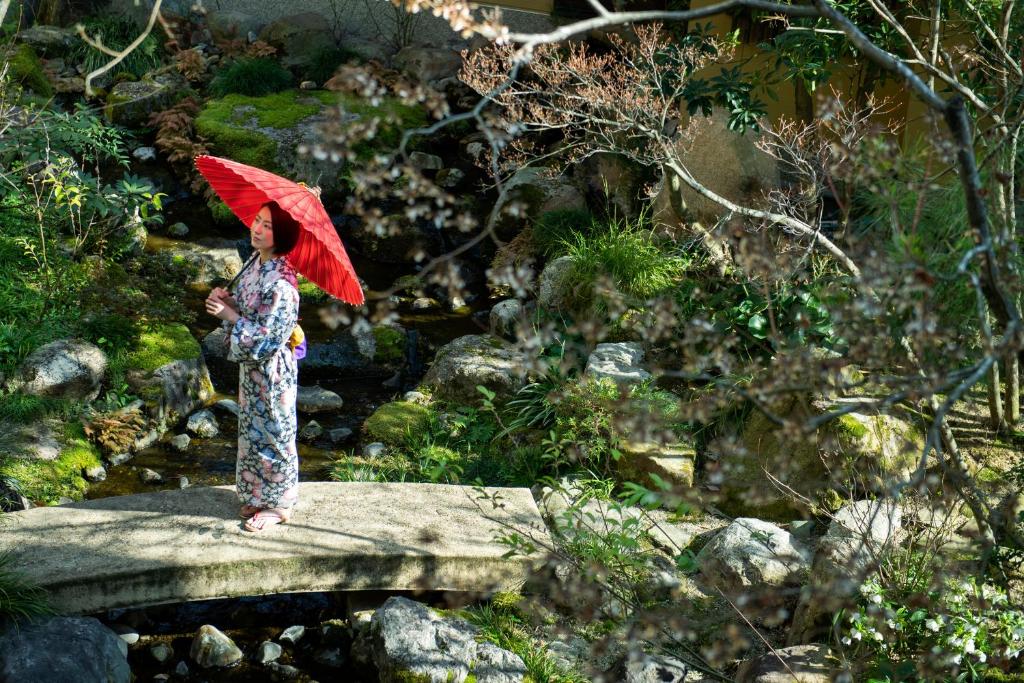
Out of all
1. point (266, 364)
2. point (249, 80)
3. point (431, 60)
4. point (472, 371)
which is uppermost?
point (431, 60)

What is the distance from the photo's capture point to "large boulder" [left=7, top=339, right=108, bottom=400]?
6.61 meters

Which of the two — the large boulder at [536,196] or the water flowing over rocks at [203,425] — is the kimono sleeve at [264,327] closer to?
the water flowing over rocks at [203,425]

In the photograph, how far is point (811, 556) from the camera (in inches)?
199

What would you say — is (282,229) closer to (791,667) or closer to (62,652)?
(62,652)

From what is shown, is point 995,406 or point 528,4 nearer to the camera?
point 995,406

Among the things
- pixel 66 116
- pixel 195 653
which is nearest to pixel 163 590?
pixel 195 653

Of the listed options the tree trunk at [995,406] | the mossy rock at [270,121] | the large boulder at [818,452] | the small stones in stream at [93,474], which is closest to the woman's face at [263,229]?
the small stones in stream at [93,474]

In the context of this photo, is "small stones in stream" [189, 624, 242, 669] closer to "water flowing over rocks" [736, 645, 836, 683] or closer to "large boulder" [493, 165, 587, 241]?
"water flowing over rocks" [736, 645, 836, 683]

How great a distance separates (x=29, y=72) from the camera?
10992mm

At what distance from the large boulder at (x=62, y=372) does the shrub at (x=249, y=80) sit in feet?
19.2

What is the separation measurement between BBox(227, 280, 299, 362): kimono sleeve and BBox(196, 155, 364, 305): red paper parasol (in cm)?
18

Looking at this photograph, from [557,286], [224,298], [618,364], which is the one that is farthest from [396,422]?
[224,298]

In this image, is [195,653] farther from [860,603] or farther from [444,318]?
[444,318]

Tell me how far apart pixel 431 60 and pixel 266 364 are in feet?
27.1
